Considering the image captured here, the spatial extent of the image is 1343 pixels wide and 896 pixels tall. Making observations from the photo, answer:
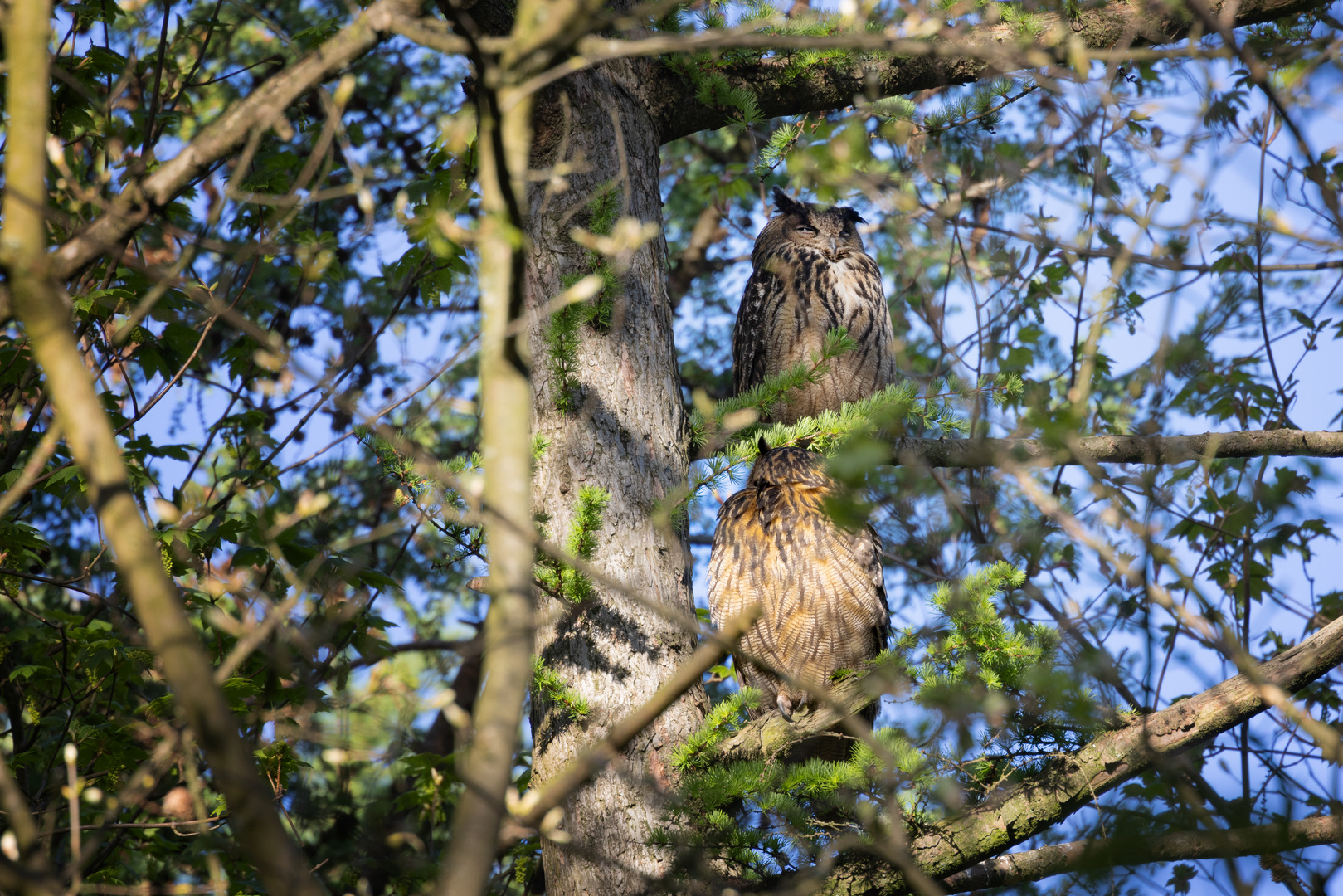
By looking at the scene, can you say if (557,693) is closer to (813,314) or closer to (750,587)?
(750,587)

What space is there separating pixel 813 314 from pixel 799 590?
1.44 m

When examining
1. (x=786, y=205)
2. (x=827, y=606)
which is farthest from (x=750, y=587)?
(x=786, y=205)

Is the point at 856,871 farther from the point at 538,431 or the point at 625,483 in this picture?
the point at 538,431

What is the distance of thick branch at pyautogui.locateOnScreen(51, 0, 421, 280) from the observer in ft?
5.52

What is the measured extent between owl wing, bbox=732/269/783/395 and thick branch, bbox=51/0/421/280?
290 centimetres

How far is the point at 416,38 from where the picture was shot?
5.28 feet

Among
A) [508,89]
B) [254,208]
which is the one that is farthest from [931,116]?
[254,208]

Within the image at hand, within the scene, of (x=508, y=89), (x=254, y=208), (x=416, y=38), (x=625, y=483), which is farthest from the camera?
(x=254, y=208)

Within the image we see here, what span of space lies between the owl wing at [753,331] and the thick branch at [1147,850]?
2464 mm

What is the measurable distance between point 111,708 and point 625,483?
2.07 meters

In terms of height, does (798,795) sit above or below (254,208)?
below

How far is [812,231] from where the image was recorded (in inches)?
189

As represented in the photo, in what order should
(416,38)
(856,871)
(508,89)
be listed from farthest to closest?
(856,871), (416,38), (508,89)

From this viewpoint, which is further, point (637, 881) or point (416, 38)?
point (637, 881)
